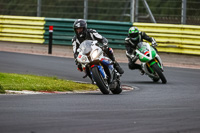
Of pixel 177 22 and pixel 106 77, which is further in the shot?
pixel 177 22

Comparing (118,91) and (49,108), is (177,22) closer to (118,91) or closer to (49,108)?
(118,91)

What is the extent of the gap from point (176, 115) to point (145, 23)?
1495cm

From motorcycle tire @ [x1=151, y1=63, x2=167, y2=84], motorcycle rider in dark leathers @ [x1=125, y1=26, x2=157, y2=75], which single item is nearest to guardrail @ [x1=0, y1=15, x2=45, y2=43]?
motorcycle rider in dark leathers @ [x1=125, y1=26, x2=157, y2=75]

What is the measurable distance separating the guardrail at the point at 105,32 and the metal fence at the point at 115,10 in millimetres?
336

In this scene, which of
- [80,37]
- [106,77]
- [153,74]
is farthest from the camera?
[153,74]

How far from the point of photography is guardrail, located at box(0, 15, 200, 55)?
71.8ft

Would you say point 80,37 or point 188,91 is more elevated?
point 80,37

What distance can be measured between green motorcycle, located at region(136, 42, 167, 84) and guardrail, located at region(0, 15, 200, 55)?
564 cm

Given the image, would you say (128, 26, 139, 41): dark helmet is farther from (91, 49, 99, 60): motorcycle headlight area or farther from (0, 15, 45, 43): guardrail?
(0, 15, 45, 43): guardrail

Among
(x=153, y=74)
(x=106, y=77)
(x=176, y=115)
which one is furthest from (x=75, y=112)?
(x=153, y=74)

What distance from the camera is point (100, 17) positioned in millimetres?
25047

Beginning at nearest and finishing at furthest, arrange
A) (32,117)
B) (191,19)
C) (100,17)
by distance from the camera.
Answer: (32,117) < (191,19) < (100,17)

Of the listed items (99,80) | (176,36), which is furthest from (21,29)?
(99,80)

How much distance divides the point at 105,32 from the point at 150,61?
8600 millimetres
